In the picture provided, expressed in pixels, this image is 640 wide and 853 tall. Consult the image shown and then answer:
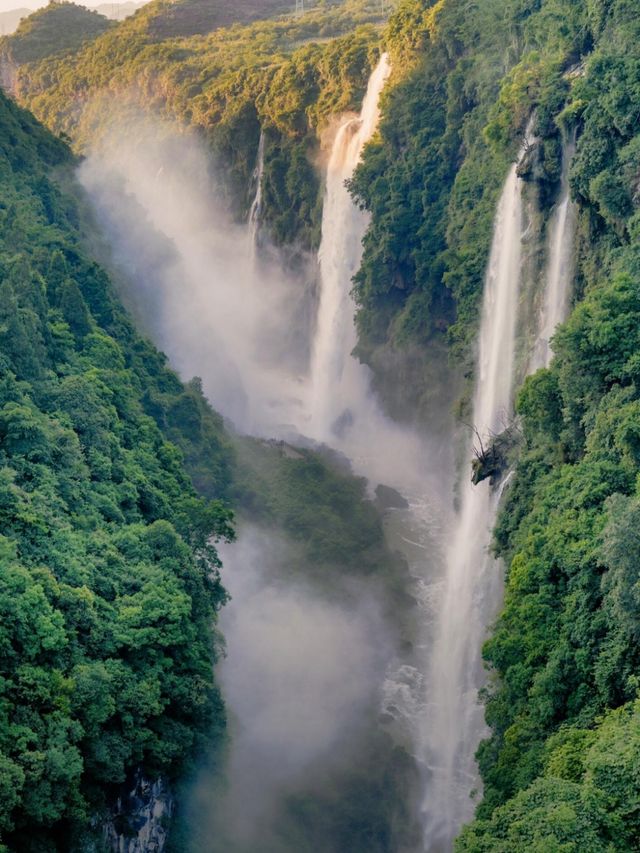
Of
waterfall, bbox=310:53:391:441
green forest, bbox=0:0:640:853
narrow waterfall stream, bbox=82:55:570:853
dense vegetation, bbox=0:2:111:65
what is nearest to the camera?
green forest, bbox=0:0:640:853

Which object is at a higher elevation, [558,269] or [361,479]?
[361,479]

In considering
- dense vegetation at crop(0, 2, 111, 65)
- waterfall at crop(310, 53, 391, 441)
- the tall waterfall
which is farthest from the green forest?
dense vegetation at crop(0, 2, 111, 65)

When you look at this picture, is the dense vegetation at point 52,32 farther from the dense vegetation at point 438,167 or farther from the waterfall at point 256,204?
the dense vegetation at point 438,167

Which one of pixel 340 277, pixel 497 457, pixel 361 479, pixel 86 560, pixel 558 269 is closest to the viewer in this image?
pixel 86 560

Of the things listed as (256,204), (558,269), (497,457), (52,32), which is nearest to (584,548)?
(497,457)

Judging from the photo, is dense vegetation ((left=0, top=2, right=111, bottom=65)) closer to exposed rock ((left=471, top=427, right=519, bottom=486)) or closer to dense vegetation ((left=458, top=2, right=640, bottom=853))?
dense vegetation ((left=458, top=2, right=640, bottom=853))

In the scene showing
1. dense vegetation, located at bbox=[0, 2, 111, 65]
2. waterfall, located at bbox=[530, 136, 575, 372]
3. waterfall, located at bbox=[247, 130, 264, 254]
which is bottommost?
waterfall, located at bbox=[530, 136, 575, 372]

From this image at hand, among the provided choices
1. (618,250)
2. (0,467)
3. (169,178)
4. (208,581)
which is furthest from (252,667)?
(169,178)

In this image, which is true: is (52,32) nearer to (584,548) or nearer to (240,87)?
(240,87)
